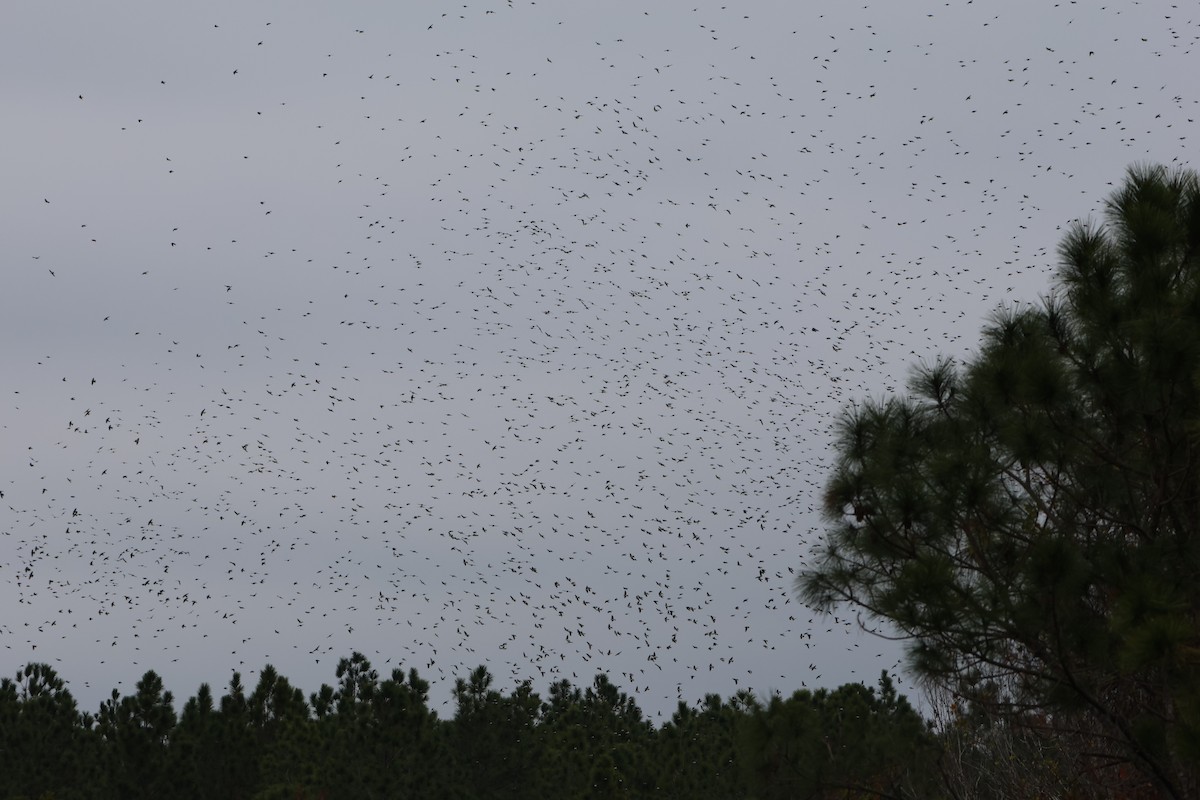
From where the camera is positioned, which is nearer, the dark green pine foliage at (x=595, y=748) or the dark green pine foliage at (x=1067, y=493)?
the dark green pine foliage at (x=1067, y=493)

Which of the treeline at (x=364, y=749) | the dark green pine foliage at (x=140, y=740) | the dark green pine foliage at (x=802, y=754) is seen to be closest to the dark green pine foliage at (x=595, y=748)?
the treeline at (x=364, y=749)

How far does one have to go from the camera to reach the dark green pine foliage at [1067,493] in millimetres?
11352

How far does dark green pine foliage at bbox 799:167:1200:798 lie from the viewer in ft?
37.2

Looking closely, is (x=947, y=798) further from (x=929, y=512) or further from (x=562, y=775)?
(x=562, y=775)

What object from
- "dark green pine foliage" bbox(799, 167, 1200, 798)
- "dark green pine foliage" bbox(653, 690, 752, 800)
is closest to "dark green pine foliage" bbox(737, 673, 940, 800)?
"dark green pine foliage" bbox(799, 167, 1200, 798)

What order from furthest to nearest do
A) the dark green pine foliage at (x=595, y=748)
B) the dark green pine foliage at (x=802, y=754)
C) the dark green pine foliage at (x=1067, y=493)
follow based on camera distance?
the dark green pine foliage at (x=595, y=748), the dark green pine foliage at (x=802, y=754), the dark green pine foliage at (x=1067, y=493)

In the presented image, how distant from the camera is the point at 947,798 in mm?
16172

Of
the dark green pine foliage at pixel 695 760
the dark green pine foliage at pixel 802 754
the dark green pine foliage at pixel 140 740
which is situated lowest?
the dark green pine foliage at pixel 802 754

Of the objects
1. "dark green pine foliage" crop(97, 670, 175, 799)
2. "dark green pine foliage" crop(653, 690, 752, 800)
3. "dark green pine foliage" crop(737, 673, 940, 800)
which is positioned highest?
"dark green pine foliage" crop(97, 670, 175, 799)

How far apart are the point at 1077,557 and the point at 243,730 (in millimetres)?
27803

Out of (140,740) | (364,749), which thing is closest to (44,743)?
(140,740)

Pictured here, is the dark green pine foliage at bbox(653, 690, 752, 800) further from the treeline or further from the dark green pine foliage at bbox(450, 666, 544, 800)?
the dark green pine foliage at bbox(450, 666, 544, 800)

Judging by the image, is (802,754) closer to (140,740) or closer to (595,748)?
(595,748)

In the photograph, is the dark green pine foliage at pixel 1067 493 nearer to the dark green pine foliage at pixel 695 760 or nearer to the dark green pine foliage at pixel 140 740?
the dark green pine foliage at pixel 695 760
